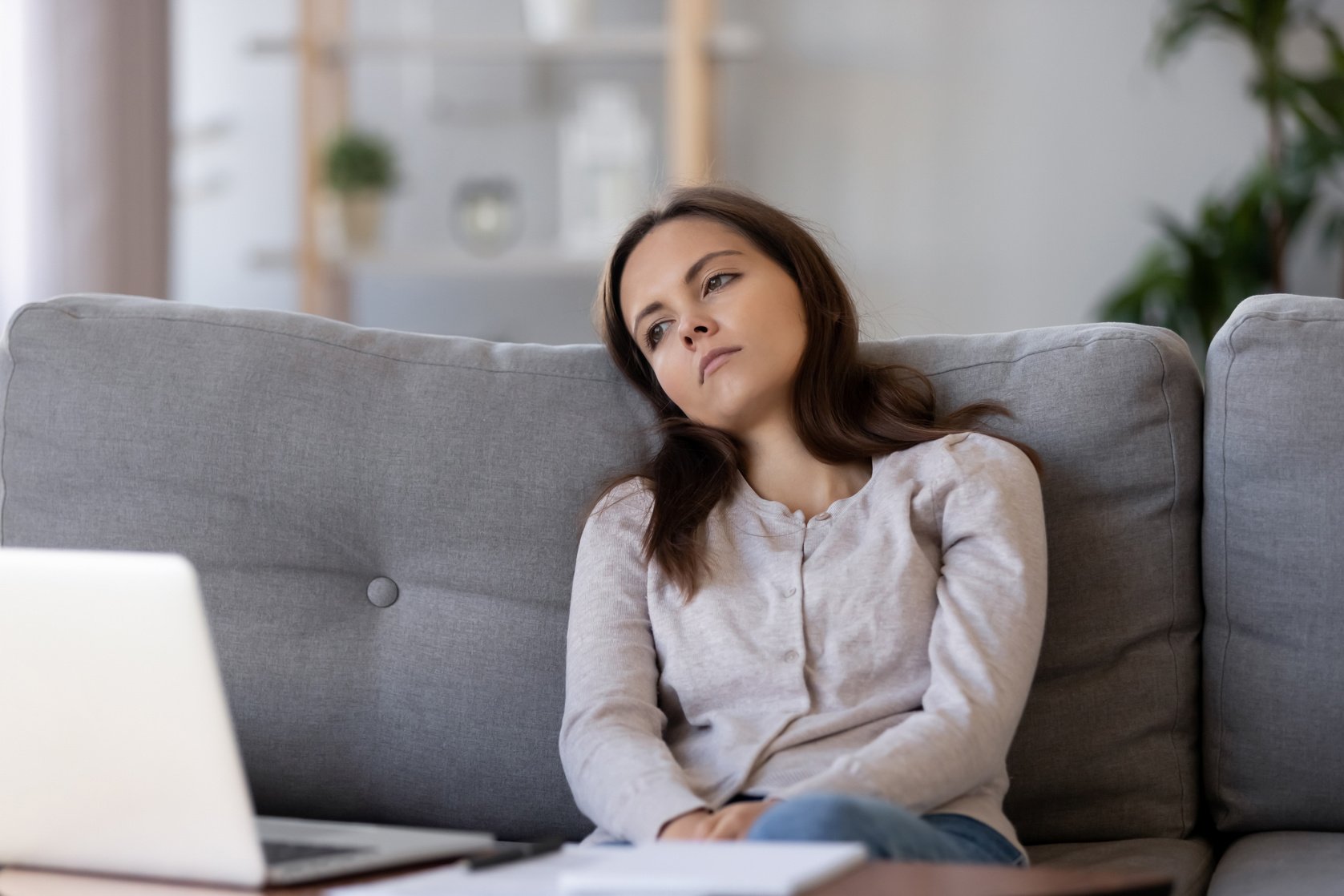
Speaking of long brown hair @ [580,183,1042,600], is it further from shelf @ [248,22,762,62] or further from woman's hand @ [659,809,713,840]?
shelf @ [248,22,762,62]

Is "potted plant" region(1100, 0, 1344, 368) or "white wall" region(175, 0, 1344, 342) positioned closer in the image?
"potted plant" region(1100, 0, 1344, 368)

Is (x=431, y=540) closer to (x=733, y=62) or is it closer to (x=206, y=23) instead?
(x=733, y=62)

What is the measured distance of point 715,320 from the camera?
4.40 ft

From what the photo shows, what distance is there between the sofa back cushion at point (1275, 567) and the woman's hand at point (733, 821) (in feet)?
1.66

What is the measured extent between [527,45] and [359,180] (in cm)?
46

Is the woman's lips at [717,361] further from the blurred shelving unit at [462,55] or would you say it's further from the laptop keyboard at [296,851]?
the blurred shelving unit at [462,55]

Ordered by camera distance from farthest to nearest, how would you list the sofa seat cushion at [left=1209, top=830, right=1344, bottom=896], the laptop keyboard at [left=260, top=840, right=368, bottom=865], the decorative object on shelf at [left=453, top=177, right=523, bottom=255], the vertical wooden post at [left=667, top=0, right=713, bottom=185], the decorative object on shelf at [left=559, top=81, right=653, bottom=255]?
1. the decorative object on shelf at [left=453, top=177, right=523, bottom=255]
2. the decorative object on shelf at [left=559, top=81, right=653, bottom=255]
3. the vertical wooden post at [left=667, top=0, right=713, bottom=185]
4. the sofa seat cushion at [left=1209, top=830, right=1344, bottom=896]
5. the laptop keyboard at [left=260, top=840, right=368, bottom=865]

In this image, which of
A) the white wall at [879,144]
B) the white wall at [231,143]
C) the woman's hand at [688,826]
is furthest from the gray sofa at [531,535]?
the white wall at [231,143]

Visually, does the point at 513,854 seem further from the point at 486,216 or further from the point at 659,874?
the point at 486,216

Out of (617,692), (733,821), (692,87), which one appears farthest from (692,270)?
(692,87)

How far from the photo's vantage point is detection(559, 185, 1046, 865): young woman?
111 cm

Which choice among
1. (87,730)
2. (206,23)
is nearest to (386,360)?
(87,730)

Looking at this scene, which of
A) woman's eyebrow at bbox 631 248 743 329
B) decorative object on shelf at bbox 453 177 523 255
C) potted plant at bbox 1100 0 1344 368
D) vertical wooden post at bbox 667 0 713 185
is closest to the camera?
woman's eyebrow at bbox 631 248 743 329

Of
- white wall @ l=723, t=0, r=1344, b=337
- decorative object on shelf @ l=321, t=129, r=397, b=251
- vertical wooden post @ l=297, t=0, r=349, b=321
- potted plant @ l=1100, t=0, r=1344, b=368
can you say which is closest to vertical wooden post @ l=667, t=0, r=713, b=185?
white wall @ l=723, t=0, r=1344, b=337
